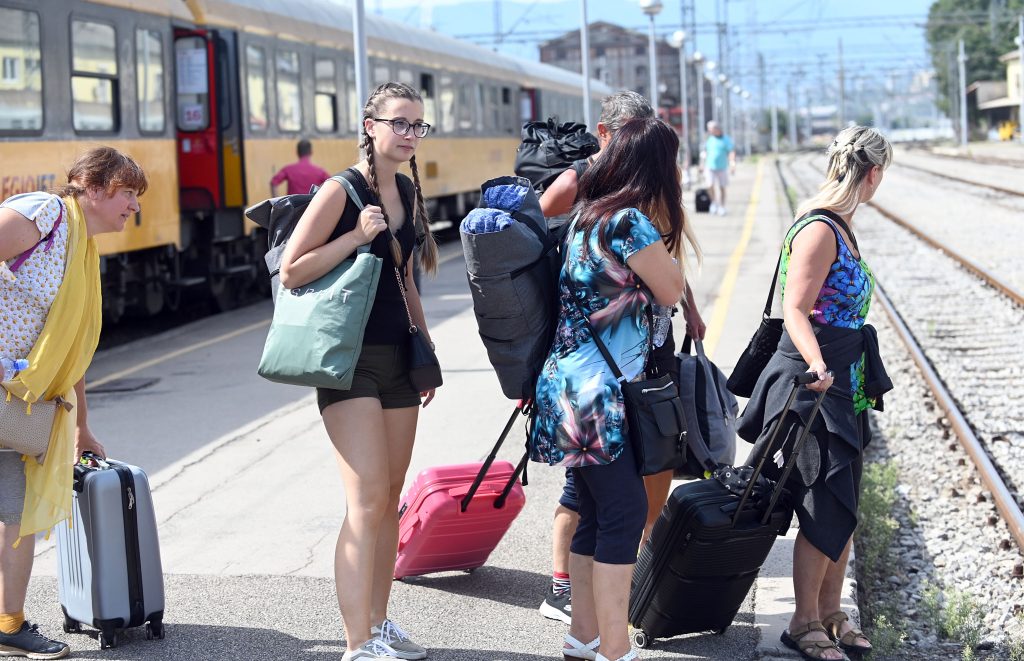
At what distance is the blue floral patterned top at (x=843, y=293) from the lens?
4500 millimetres

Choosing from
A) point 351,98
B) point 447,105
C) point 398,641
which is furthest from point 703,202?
point 398,641

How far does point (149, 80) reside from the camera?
519 inches

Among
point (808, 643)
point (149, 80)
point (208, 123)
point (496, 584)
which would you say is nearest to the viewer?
point (808, 643)

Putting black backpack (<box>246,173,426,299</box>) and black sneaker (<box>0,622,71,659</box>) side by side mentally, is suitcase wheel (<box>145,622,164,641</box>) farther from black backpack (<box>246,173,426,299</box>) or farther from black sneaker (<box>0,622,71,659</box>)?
black backpack (<box>246,173,426,299</box>)

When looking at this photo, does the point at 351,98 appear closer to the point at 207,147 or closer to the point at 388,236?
the point at 207,147

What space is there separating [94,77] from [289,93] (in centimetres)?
443

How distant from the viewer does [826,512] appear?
4559 millimetres

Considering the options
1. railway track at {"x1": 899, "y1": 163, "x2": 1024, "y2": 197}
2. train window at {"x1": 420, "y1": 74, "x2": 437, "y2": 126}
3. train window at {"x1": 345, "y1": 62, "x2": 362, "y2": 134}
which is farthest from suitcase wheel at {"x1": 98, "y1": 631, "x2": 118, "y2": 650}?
railway track at {"x1": 899, "y1": 163, "x2": 1024, "y2": 197}

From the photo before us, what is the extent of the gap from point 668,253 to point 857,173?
773mm

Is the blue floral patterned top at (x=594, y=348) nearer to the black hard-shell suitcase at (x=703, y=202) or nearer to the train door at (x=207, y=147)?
the train door at (x=207, y=147)

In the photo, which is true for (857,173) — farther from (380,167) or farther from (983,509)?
(983,509)

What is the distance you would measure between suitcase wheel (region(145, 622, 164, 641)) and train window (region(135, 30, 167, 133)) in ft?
28.8

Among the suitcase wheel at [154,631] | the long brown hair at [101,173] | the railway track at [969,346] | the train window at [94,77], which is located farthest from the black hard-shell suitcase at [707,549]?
the train window at [94,77]

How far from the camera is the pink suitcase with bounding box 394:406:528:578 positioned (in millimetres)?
5168
